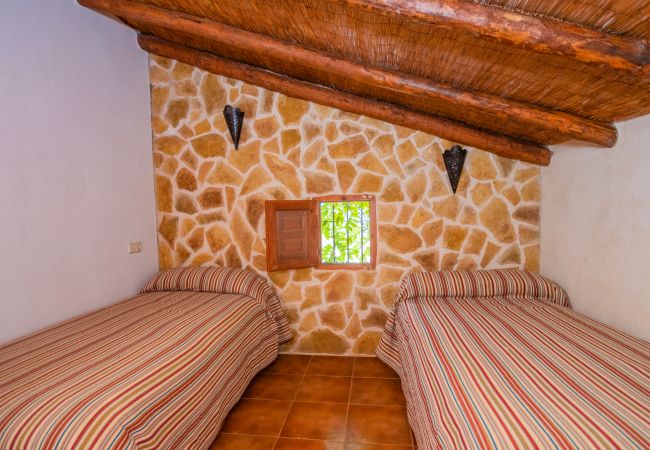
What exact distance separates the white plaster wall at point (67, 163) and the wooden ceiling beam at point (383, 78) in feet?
1.50

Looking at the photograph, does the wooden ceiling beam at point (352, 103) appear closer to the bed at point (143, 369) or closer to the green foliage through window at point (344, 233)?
the green foliage through window at point (344, 233)

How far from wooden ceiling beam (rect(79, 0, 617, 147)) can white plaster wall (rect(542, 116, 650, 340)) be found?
7.9 inches

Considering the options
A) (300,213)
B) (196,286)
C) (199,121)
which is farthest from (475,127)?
(196,286)

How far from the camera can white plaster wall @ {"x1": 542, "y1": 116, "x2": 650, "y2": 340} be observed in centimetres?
187

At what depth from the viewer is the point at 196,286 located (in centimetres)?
294

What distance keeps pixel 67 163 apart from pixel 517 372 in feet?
9.36

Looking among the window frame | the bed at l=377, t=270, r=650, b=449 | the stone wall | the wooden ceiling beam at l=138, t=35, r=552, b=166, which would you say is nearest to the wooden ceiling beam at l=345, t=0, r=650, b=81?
the bed at l=377, t=270, r=650, b=449

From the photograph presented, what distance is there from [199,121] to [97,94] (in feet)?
2.62

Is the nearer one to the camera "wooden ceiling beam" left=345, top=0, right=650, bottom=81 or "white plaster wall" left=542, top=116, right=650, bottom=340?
"wooden ceiling beam" left=345, top=0, right=650, bottom=81

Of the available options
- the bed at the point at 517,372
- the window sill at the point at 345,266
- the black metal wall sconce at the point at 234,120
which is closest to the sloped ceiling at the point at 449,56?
the black metal wall sconce at the point at 234,120

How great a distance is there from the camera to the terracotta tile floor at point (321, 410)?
2.02 metres

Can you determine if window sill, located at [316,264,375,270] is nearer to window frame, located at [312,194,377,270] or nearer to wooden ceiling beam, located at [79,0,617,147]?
window frame, located at [312,194,377,270]

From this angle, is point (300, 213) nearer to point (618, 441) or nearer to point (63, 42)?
point (63, 42)

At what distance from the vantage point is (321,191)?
10.2 feet
